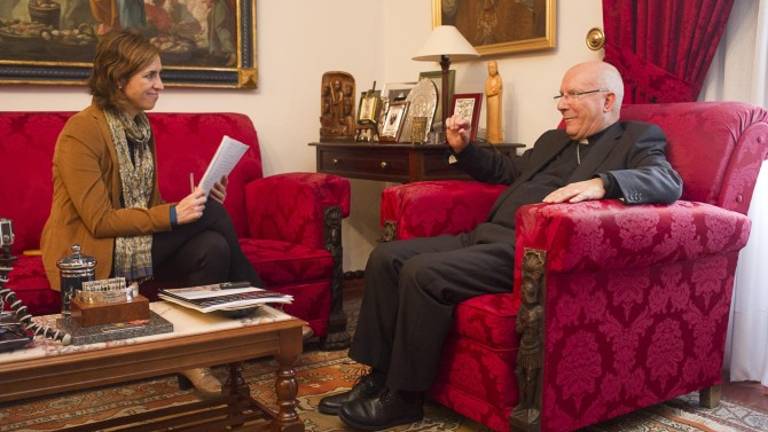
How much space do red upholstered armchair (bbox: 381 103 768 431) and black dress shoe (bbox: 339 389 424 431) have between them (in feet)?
0.37

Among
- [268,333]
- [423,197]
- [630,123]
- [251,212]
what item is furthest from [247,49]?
[268,333]

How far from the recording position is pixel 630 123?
9.59 ft

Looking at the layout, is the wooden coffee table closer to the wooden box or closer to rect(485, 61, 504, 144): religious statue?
the wooden box

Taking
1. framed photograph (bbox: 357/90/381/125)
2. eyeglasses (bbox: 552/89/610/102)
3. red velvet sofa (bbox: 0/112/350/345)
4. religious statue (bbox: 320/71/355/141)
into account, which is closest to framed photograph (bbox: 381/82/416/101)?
framed photograph (bbox: 357/90/381/125)

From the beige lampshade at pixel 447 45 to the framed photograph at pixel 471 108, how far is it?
0.72 feet

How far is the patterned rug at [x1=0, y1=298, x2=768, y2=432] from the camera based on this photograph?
8.93ft

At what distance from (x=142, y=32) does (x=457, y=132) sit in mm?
1808

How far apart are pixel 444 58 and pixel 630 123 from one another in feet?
4.28

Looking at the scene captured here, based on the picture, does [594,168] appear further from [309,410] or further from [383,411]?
[309,410]

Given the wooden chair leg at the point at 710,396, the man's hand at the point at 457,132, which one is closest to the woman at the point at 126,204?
the man's hand at the point at 457,132

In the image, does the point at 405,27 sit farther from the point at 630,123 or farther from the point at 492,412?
the point at 492,412

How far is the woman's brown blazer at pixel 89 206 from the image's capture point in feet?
8.96

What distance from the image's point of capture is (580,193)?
2.48 m

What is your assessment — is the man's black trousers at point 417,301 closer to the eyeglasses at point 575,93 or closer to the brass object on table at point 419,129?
the eyeglasses at point 575,93
